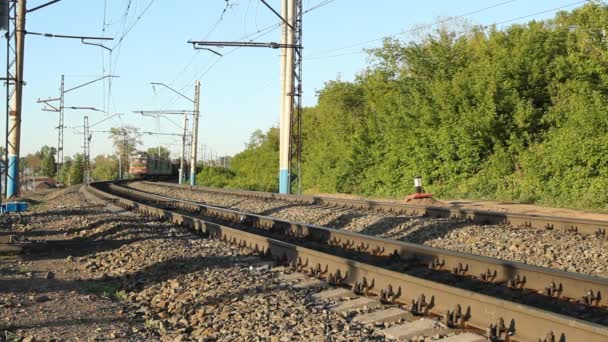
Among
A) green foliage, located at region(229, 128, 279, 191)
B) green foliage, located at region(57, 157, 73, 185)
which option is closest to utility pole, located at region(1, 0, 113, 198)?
green foliage, located at region(229, 128, 279, 191)

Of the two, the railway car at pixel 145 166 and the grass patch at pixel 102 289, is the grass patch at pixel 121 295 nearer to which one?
the grass patch at pixel 102 289

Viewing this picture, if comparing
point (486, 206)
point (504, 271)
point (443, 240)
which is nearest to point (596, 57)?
point (486, 206)

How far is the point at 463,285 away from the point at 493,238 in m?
4.46

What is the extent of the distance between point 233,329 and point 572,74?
2556 cm

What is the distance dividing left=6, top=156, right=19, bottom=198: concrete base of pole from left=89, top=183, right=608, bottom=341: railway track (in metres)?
13.6

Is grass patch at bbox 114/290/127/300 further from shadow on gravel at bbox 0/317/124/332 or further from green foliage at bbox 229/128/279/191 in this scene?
green foliage at bbox 229/128/279/191

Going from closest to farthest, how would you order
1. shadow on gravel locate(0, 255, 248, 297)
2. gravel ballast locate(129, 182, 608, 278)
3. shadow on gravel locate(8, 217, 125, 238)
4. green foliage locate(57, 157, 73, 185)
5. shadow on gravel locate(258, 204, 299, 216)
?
shadow on gravel locate(0, 255, 248, 297) → gravel ballast locate(129, 182, 608, 278) → shadow on gravel locate(8, 217, 125, 238) → shadow on gravel locate(258, 204, 299, 216) → green foliage locate(57, 157, 73, 185)

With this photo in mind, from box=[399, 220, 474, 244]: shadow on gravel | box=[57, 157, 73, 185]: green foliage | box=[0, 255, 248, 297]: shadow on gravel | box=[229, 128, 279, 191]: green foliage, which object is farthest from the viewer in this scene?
box=[57, 157, 73, 185]: green foliage

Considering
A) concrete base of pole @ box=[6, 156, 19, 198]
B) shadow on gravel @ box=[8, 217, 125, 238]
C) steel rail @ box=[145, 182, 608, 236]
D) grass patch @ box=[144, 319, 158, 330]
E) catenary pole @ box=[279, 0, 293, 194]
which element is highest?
catenary pole @ box=[279, 0, 293, 194]

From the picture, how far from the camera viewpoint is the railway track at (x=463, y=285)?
5672 millimetres

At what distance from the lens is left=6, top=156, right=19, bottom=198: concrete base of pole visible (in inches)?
933

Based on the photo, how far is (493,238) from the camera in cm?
1257

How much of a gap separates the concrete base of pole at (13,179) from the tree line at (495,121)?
18.2 metres

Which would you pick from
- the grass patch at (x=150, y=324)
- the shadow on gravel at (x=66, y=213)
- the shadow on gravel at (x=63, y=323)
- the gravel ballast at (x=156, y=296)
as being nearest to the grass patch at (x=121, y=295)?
the gravel ballast at (x=156, y=296)
